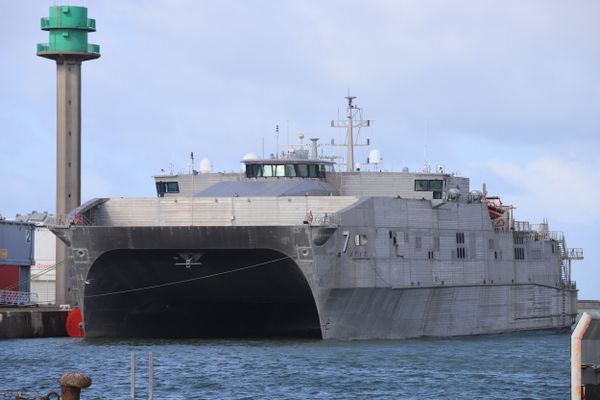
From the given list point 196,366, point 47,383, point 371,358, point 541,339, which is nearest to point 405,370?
point 371,358

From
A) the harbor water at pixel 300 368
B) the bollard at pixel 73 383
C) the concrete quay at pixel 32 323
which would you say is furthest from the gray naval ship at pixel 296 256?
the bollard at pixel 73 383

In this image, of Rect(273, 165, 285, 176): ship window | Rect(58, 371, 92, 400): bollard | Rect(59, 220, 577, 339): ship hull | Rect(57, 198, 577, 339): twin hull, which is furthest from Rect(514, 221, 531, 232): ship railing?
Rect(58, 371, 92, 400): bollard

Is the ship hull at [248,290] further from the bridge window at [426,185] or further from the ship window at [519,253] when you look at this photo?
the bridge window at [426,185]

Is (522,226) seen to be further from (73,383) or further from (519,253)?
(73,383)

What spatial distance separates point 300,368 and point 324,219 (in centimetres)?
728

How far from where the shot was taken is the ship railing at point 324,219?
45.9 meters

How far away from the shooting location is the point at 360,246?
47969 millimetres

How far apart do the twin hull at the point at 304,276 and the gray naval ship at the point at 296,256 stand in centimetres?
5

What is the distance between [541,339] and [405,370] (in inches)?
730

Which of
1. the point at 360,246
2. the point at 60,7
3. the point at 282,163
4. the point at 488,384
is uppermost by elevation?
the point at 60,7

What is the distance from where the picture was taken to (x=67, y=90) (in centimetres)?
6819

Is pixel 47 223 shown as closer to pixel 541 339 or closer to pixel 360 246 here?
pixel 360 246

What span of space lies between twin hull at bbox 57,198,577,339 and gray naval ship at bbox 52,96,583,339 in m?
0.05

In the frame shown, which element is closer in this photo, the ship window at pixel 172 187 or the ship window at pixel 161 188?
the ship window at pixel 172 187
